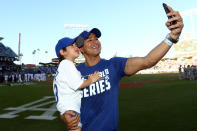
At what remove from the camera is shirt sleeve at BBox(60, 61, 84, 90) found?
239cm

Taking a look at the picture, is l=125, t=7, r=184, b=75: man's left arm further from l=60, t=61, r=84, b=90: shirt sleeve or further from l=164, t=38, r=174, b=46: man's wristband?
l=60, t=61, r=84, b=90: shirt sleeve

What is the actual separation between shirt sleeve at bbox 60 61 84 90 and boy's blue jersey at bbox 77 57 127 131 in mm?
308

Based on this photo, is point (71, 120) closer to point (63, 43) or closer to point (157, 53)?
point (63, 43)

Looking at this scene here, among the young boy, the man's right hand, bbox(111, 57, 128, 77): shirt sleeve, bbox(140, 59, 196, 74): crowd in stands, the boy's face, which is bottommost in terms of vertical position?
bbox(140, 59, 196, 74): crowd in stands

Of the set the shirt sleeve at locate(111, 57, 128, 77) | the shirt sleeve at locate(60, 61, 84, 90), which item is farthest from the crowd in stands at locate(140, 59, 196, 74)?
the shirt sleeve at locate(60, 61, 84, 90)

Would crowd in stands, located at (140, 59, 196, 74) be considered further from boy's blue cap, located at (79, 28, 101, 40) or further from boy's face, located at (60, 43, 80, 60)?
boy's face, located at (60, 43, 80, 60)

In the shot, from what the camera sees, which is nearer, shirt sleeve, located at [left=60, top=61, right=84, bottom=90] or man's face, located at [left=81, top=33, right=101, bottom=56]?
shirt sleeve, located at [left=60, top=61, right=84, bottom=90]

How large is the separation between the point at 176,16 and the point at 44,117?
6.49 meters

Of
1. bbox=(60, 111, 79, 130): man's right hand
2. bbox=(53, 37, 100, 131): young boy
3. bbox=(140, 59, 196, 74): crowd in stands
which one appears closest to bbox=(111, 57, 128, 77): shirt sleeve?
bbox=(53, 37, 100, 131): young boy

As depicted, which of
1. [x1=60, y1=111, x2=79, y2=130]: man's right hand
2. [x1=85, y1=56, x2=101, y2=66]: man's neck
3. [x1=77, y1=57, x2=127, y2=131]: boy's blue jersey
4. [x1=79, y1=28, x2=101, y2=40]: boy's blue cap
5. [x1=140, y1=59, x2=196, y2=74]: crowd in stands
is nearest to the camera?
[x1=60, y1=111, x2=79, y2=130]: man's right hand

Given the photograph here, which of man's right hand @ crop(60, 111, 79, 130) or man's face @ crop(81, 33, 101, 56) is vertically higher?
man's face @ crop(81, 33, 101, 56)

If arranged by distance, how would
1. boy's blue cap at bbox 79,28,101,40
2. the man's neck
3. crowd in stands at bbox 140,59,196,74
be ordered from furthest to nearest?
crowd in stands at bbox 140,59,196,74 → the man's neck → boy's blue cap at bbox 79,28,101,40

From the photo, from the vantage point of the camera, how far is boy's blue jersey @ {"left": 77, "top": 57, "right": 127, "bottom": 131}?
8.19ft

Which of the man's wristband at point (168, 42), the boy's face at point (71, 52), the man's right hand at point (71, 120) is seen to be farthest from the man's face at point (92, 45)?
the man's wristband at point (168, 42)
